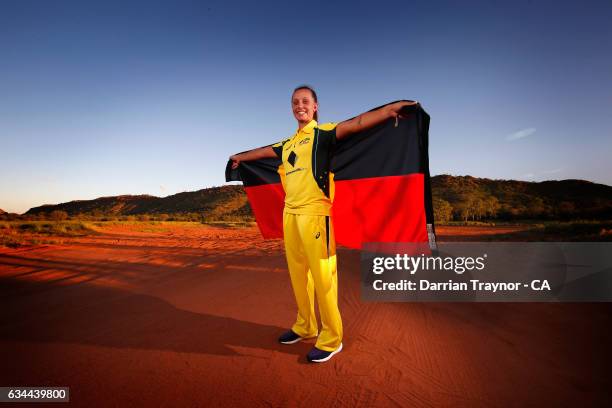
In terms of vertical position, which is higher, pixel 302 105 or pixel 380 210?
pixel 302 105

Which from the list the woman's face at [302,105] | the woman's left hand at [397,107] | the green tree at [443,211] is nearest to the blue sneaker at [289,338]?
the woman's face at [302,105]

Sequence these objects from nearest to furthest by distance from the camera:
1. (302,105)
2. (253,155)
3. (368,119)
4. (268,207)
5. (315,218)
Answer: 1. (368,119)
2. (315,218)
3. (302,105)
4. (253,155)
5. (268,207)

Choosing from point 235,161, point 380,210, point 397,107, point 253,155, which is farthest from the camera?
point 235,161

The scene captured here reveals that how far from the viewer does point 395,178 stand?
3.18 meters

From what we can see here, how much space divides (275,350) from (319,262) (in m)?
1.17

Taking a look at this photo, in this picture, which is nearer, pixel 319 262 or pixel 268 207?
pixel 319 262

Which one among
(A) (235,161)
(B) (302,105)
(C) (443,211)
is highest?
(B) (302,105)

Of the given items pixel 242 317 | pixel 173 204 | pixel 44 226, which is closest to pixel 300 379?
pixel 242 317

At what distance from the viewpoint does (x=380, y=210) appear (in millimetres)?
3336

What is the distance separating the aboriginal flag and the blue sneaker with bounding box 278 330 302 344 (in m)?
1.28

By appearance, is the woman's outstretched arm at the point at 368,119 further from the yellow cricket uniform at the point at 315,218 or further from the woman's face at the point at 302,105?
the woman's face at the point at 302,105

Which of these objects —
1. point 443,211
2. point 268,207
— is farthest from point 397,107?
point 443,211

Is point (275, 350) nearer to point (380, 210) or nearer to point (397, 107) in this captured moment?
point (380, 210)

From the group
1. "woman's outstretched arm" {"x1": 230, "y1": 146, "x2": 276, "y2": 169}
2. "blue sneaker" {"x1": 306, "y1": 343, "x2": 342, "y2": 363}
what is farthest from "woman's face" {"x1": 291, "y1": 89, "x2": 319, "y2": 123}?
"blue sneaker" {"x1": 306, "y1": 343, "x2": 342, "y2": 363}
